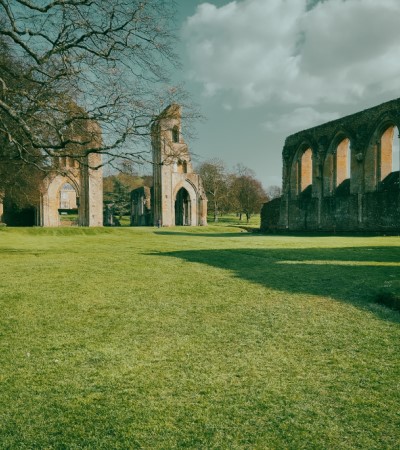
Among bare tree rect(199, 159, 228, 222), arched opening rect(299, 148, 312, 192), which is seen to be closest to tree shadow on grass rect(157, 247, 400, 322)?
arched opening rect(299, 148, 312, 192)

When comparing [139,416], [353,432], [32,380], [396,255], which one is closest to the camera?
[353,432]

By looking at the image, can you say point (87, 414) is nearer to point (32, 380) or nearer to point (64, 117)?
point (32, 380)

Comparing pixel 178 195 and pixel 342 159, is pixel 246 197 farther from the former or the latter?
pixel 342 159

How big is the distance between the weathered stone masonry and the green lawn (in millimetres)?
20501

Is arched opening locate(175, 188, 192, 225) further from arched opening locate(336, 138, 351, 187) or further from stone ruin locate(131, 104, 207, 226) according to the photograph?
arched opening locate(336, 138, 351, 187)

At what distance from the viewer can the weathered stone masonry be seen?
24.4m

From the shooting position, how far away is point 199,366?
3.02 meters

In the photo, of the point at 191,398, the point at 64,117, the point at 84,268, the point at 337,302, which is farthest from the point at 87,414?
the point at 64,117

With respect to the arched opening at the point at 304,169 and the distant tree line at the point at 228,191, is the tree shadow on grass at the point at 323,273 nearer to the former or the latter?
the arched opening at the point at 304,169

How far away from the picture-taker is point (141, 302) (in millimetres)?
5031

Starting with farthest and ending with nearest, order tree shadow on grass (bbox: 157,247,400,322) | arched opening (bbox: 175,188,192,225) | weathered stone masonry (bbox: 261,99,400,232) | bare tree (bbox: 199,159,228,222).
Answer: bare tree (bbox: 199,159,228,222)
arched opening (bbox: 175,188,192,225)
weathered stone masonry (bbox: 261,99,400,232)
tree shadow on grass (bbox: 157,247,400,322)

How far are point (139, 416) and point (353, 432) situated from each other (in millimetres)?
1190

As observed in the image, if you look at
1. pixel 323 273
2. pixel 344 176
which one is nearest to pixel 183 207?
pixel 344 176

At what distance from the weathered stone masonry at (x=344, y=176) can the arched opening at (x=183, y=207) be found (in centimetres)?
1381
